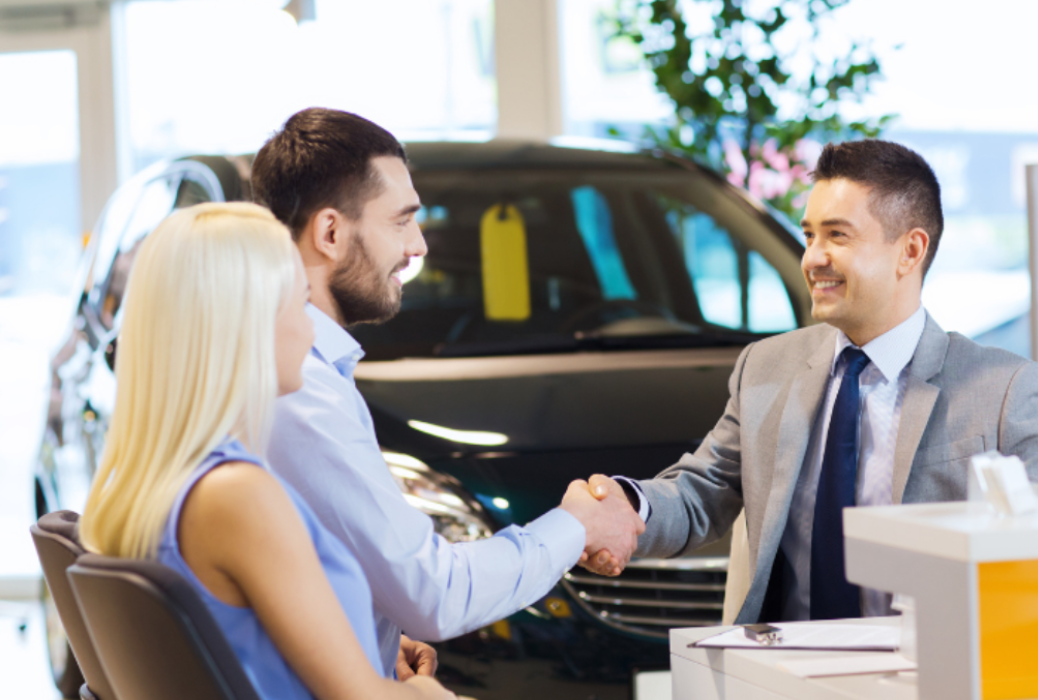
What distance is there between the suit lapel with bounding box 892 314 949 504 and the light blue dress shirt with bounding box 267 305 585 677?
62 cm

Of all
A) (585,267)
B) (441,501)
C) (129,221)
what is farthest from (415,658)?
(129,221)

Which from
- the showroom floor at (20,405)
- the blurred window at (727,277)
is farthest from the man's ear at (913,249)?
the showroom floor at (20,405)

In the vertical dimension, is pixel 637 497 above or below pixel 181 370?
below

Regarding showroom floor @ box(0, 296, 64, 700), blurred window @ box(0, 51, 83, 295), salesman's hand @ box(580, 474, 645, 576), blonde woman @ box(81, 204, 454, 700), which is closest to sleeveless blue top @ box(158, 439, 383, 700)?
blonde woman @ box(81, 204, 454, 700)

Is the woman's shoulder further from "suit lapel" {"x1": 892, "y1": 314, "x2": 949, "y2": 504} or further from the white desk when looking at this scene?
"suit lapel" {"x1": 892, "y1": 314, "x2": 949, "y2": 504}

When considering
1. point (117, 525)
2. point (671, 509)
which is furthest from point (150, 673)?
point (671, 509)

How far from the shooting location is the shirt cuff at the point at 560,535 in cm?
166

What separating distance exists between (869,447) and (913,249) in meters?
0.33

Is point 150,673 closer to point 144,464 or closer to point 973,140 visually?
point 144,464

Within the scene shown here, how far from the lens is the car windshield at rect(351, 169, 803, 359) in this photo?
3082mm

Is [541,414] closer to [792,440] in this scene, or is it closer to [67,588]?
[792,440]

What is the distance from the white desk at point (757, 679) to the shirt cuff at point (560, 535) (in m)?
0.18

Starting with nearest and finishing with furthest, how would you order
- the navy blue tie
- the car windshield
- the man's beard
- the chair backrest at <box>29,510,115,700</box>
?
1. the chair backrest at <box>29,510,115,700</box>
2. the man's beard
3. the navy blue tie
4. the car windshield

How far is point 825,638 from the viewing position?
1.47 metres
